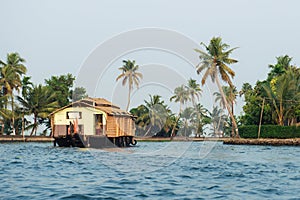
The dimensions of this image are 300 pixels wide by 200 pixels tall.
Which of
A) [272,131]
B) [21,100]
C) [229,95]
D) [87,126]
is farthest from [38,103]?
[229,95]

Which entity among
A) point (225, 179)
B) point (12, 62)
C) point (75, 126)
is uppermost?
point (12, 62)

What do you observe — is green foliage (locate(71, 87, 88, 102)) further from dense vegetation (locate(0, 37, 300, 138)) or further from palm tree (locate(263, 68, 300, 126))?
palm tree (locate(263, 68, 300, 126))

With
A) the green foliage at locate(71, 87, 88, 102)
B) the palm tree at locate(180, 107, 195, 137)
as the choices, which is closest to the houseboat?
the green foliage at locate(71, 87, 88, 102)

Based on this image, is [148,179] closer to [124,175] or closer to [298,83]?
[124,175]

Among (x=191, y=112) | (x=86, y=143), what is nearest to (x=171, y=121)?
(x=191, y=112)

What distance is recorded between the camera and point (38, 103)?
58812 mm

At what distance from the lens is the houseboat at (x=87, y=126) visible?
38.0m

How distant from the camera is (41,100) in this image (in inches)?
2328

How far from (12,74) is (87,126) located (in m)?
20.7

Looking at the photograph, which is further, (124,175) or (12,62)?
(12,62)

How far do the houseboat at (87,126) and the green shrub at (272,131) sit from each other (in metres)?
16.5

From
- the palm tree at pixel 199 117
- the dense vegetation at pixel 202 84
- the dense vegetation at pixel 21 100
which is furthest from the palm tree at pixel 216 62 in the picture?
the palm tree at pixel 199 117

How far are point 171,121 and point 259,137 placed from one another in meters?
30.2

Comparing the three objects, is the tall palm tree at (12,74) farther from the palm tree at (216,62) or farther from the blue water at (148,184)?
the blue water at (148,184)
